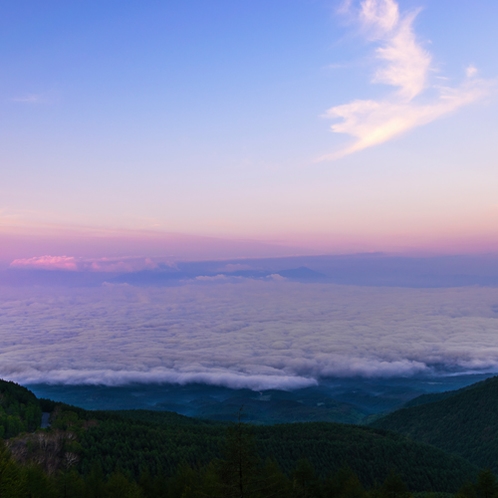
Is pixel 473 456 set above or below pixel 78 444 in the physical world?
below

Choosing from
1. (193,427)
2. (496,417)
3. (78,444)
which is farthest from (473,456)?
(78,444)

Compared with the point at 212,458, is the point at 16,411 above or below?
above

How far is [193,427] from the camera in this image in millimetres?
122000

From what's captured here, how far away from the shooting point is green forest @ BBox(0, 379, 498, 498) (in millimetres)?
33438

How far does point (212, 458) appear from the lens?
76.3 meters

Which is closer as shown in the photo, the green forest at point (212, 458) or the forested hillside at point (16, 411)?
the green forest at point (212, 458)

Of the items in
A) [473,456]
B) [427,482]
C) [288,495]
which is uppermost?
[288,495]

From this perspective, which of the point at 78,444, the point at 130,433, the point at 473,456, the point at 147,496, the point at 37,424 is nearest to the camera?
the point at 147,496

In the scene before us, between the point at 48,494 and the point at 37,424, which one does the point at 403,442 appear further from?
the point at 48,494

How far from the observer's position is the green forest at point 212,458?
110ft

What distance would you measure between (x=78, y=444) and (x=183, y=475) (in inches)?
1455

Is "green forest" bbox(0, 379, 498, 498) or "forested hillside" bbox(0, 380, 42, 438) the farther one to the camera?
"forested hillside" bbox(0, 380, 42, 438)

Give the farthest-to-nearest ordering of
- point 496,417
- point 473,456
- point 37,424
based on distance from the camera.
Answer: point 496,417 → point 473,456 → point 37,424

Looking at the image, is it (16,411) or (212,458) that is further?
(16,411)
